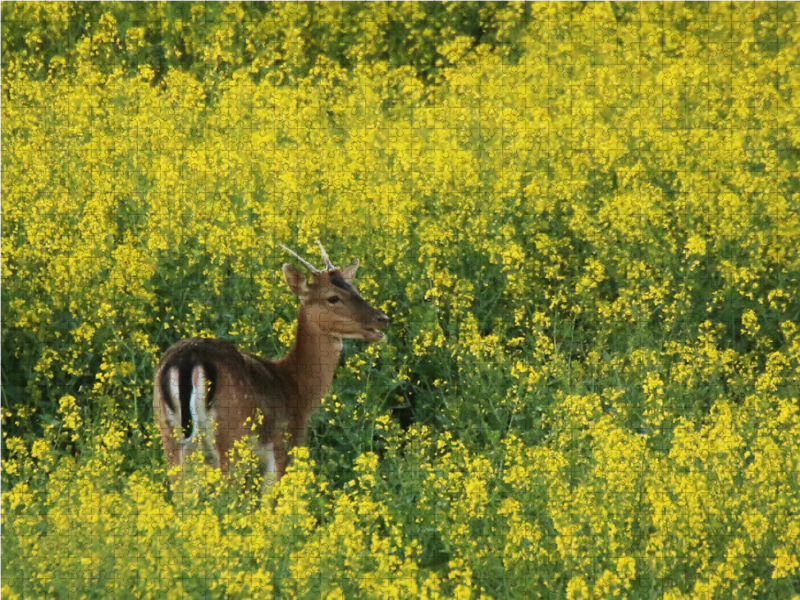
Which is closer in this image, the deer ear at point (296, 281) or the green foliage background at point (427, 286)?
the green foliage background at point (427, 286)

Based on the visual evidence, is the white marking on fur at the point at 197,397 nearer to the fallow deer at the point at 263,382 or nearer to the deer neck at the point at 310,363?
the fallow deer at the point at 263,382

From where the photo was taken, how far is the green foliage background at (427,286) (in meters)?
5.34

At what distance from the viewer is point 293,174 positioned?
9547 mm

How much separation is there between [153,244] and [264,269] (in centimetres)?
77

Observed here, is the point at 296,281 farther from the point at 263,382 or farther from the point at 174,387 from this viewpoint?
the point at 174,387

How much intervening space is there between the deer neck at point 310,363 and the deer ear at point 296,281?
3.4 inches

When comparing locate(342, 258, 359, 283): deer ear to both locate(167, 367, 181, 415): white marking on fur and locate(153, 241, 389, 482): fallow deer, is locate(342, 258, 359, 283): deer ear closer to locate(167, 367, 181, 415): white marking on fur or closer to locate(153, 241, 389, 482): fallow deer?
locate(153, 241, 389, 482): fallow deer

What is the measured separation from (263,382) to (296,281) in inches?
26.5

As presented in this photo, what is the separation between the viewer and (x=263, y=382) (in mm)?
6664

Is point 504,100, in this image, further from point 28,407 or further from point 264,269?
A: point 28,407

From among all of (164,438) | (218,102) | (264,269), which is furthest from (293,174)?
(164,438)

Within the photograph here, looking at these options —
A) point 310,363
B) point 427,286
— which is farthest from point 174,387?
point 427,286

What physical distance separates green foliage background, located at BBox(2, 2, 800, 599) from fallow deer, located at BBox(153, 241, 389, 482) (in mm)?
241


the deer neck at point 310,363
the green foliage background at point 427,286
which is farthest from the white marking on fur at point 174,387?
the deer neck at point 310,363
